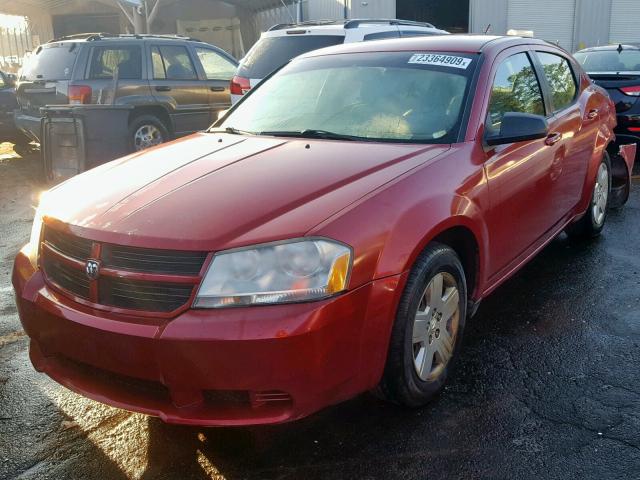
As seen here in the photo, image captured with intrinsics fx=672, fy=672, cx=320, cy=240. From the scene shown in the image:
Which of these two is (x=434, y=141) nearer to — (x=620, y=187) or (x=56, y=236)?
(x=56, y=236)

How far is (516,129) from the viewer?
3.49m

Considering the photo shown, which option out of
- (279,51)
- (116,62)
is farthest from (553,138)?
(116,62)

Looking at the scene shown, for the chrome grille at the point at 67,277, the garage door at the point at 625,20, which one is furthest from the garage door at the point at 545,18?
the chrome grille at the point at 67,277

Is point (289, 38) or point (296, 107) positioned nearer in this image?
point (296, 107)

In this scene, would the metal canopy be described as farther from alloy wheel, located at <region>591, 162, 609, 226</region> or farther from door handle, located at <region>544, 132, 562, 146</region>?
door handle, located at <region>544, 132, 562, 146</region>

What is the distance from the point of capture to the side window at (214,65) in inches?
424

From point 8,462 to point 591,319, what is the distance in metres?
3.27

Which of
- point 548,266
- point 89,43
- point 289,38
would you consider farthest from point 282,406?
point 89,43

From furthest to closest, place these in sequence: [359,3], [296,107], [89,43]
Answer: [359,3] < [89,43] < [296,107]

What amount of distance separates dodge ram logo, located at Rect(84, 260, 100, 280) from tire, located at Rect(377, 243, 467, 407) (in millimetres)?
1210

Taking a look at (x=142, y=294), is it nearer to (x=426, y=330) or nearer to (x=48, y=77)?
(x=426, y=330)

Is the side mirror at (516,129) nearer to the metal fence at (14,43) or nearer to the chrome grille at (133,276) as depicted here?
the chrome grille at (133,276)

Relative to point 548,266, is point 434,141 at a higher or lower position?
higher

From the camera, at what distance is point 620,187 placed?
6281 mm
